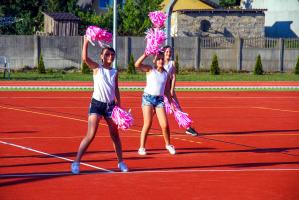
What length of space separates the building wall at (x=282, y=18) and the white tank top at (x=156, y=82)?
2407 inches

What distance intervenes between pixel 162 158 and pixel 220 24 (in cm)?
4640

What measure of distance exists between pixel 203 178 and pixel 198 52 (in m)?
35.6

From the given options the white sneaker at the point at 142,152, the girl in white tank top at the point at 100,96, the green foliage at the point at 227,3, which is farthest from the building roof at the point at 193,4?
the girl in white tank top at the point at 100,96

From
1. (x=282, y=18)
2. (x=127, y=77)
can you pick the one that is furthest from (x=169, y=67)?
(x=282, y=18)

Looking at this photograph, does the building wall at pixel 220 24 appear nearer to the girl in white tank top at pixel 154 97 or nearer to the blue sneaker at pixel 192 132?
the blue sneaker at pixel 192 132

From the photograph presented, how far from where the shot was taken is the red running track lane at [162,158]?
33.6 feet

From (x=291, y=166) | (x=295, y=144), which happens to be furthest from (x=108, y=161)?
(x=295, y=144)

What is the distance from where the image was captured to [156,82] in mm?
13539

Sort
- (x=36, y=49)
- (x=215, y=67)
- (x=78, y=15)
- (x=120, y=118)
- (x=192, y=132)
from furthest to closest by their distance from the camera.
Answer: (x=78, y=15)
(x=36, y=49)
(x=215, y=67)
(x=192, y=132)
(x=120, y=118)

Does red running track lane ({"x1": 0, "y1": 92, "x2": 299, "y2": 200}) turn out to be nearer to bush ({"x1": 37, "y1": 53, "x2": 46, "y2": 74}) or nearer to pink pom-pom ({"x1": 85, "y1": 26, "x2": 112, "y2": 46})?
pink pom-pom ({"x1": 85, "y1": 26, "x2": 112, "y2": 46})

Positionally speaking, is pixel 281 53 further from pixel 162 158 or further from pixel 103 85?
pixel 103 85

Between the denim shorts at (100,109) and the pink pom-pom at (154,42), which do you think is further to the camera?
the pink pom-pom at (154,42)

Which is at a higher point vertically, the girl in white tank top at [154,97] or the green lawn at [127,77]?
the girl in white tank top at [154,97]

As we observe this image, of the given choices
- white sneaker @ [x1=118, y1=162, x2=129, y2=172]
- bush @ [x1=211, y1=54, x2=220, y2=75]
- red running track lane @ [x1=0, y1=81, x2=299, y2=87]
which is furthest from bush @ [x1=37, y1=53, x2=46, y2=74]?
white sneaker @ [x1=118, y1=162, x2=129, y2=172]
